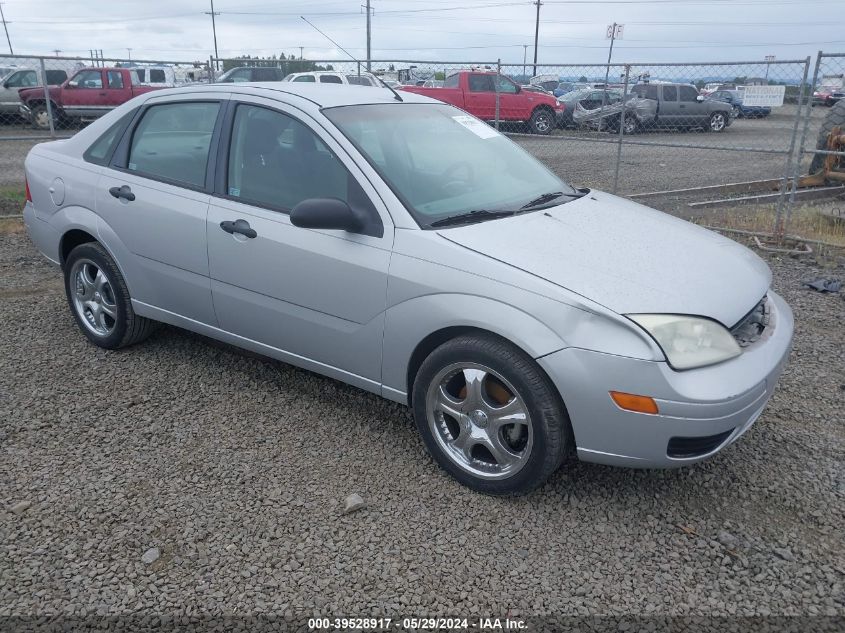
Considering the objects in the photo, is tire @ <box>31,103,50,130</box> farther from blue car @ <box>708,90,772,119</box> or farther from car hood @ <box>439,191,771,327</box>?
car hood @ <box>439,191,771,327</box>

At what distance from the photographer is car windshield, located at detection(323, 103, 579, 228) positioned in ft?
11.7

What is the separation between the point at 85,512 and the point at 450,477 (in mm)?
1642

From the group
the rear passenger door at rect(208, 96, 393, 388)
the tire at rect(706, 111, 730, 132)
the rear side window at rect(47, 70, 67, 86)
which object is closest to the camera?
the rear passenger door at rect(208, 96, 393, 388)

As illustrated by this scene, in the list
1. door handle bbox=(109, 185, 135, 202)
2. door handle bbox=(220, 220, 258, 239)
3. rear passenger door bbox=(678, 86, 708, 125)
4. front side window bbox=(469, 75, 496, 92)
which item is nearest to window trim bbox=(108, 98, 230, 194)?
door handle bbox=(109, 185, 135, 202)

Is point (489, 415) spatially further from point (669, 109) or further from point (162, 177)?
point (669, 109)

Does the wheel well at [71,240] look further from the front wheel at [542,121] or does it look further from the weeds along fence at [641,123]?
the front wheel at [542,121]

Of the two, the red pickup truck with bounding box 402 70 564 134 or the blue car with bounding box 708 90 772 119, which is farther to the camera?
the red pickup truck with bounding box 402 70 564 134

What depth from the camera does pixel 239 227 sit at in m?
3.83

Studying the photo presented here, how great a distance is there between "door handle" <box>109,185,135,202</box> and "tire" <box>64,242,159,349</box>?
0.41 meters

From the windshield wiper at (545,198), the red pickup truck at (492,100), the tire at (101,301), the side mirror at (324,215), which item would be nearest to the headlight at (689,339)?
the windshield wiper at (545,198)

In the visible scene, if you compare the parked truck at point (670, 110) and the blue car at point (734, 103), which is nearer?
the blue car at point (734, 103)

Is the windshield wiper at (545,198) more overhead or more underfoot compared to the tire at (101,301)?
more overhead

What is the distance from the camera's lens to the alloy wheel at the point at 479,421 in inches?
123

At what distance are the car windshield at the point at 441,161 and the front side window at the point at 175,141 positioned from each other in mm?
872
